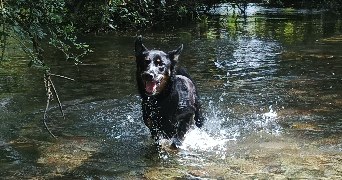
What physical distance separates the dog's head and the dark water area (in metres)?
0.96

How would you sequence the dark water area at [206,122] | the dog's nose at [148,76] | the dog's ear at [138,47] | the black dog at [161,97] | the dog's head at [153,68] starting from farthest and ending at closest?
the dog's ear at [138,47] → the black dog at [161,97] → the dog's head at [153,68] → the dog's nose at [148,76] → the dark water area at [206,122]

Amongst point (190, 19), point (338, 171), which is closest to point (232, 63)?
point (338, 171)

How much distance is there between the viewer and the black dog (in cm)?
542

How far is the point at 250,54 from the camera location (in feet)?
42.4

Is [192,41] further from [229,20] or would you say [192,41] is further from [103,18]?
[103,18]

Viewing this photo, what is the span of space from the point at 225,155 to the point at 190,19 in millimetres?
18622

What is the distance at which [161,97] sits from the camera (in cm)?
557

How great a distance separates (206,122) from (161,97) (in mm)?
1848

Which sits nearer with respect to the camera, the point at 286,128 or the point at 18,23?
the point at 18,23

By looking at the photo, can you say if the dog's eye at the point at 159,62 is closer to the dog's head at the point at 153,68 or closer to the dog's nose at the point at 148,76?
the dog's head at the point at 153,68

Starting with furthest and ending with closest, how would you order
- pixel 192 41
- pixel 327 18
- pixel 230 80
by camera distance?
pixel 327 18 < pixel 192 41 < pixel 230 80

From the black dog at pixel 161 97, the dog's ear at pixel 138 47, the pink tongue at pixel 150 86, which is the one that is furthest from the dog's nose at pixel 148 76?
the dog's ear at pixel 138 47

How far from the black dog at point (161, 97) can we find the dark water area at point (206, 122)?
0.98 feet

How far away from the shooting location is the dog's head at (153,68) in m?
5.30
